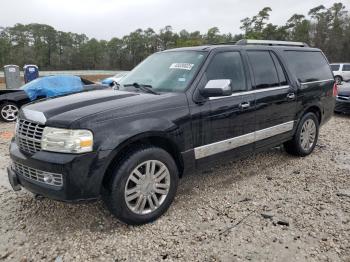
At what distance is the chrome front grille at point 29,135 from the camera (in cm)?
302

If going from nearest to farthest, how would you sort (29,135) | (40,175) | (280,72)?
1. (40,175)
2. (29,135)
3. (280,72)

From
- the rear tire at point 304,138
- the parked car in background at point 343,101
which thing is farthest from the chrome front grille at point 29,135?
the parked car in background at point 343,101

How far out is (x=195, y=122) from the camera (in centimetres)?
358

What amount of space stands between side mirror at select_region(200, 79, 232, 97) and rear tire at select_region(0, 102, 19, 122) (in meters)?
7.69

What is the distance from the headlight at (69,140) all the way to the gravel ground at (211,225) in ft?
3.01

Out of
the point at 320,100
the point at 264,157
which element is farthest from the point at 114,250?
the point at 320,100

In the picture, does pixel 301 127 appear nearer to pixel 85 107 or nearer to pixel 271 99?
pixel 271 99

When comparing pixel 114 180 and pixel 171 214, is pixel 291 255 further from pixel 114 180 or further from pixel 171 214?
pixel 114 180

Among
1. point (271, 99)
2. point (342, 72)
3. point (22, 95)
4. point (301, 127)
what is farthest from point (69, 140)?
point (342, 72)

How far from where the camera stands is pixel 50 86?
9586 millimetres

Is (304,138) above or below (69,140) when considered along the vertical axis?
below

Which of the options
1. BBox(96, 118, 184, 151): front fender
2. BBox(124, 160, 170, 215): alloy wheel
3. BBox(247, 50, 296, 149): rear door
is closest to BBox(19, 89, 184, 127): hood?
BBox(96, 118, 184, 151): front fender

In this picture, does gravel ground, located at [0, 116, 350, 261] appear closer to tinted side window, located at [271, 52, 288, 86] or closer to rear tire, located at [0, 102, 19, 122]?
tinted side window, located at [271, 52, 288, 86]

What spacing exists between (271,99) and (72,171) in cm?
290
